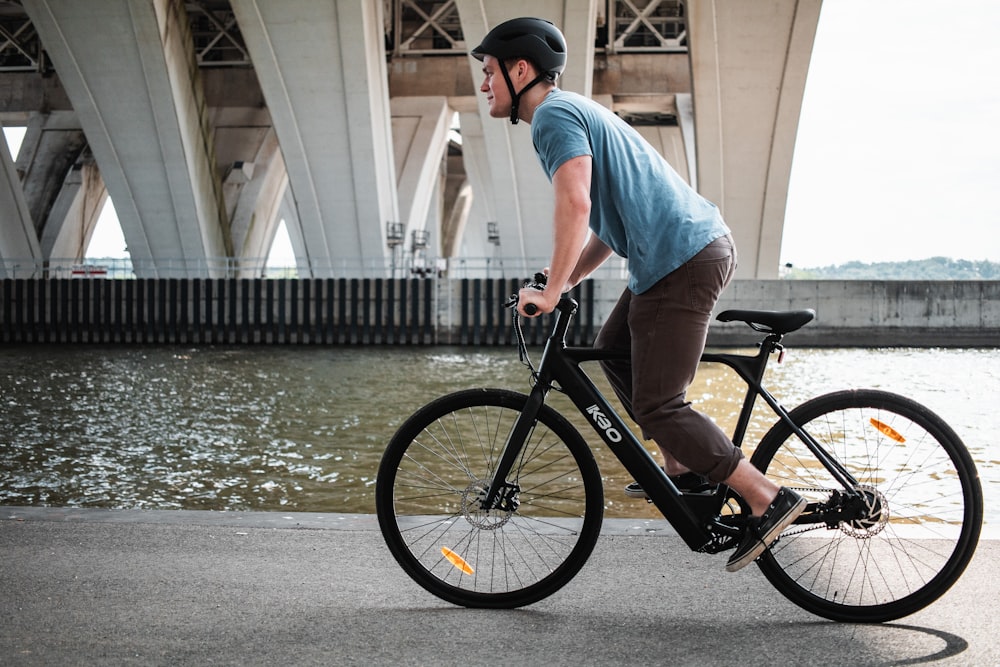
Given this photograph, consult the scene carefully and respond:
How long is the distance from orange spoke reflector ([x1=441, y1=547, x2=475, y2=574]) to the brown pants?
2.68ft

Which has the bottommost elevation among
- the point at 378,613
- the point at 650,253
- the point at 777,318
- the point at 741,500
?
the point at 378,613

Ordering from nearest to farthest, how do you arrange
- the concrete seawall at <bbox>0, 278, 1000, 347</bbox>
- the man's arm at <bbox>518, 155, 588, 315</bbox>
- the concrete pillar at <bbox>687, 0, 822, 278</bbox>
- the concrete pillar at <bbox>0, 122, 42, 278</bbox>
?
the man's arm at <bbox>518, 155, 588, 315</bbox> → the concrete pillar at <bbox>687, 0, 822, 278</bbox> → the concrete seawall at <bbox>0, 278, 1000, 347</bbox> → the concrete pillar at <bbox>0, 122, 42, 278</bbox>

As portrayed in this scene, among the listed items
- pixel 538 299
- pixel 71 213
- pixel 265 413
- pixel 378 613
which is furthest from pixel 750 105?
pixel 71 213

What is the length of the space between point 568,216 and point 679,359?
1.79 feet

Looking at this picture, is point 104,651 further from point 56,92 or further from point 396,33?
point 56,92

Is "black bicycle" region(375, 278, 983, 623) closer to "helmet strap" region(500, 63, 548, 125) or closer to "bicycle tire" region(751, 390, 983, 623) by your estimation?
"bicycle tire" region(751, 390, 983, 623)

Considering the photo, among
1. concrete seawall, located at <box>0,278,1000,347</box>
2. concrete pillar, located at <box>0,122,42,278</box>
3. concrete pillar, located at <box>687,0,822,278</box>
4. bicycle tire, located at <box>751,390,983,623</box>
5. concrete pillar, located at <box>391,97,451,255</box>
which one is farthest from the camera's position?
concrete pillar, located at <box>391,97,451,255</box>

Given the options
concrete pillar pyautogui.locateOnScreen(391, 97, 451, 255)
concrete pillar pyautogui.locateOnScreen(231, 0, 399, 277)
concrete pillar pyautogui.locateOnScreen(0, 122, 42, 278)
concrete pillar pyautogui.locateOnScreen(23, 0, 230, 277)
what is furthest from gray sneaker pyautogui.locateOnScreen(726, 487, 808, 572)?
concrete pillar pyautogui.locateOnScreen(391, 97, 451, 255)

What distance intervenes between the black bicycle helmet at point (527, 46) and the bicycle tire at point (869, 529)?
132 centimetres

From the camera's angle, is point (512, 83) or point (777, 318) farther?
point (512, 83)

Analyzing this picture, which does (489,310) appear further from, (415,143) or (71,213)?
(71,213)

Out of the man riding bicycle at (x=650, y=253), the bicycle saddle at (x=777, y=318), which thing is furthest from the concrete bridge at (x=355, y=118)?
the bicycle saddle at (x=777, y=318)

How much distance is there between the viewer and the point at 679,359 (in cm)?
313

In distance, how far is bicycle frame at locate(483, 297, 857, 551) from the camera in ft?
10.5
